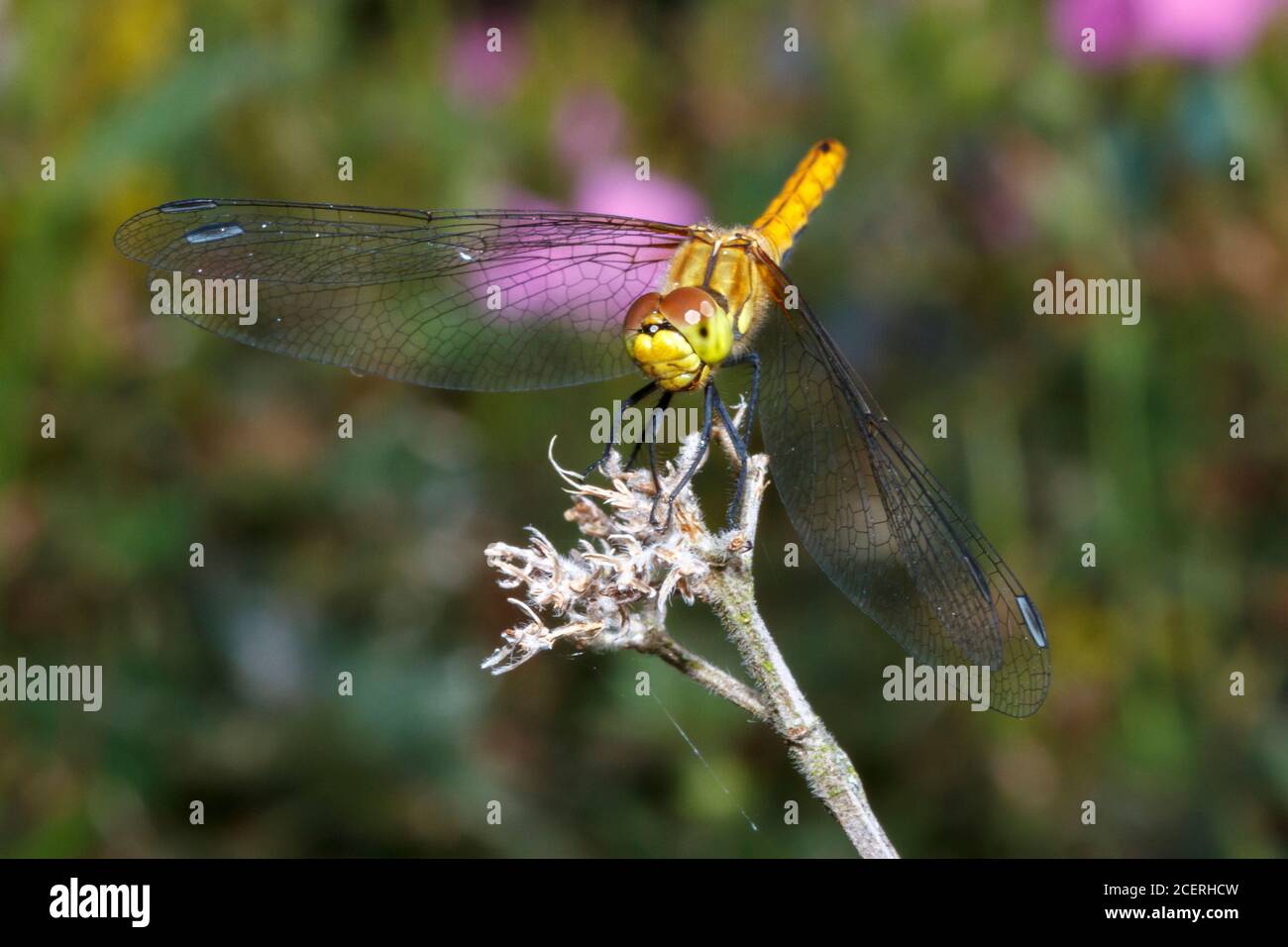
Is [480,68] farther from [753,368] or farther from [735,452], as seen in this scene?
[735,452]

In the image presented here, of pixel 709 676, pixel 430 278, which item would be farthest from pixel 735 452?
pixel 430 278

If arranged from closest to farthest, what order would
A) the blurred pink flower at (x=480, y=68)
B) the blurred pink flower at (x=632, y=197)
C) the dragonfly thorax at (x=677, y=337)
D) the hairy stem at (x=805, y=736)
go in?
the hairy stem at (x=805, y=736), the dragonfly thorax at (x=677, y=337), the blurred pink flower at (x=632, y=197), the blurred pink flower at (x=480, y=68)

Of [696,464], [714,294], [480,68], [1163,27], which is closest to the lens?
[696,464]

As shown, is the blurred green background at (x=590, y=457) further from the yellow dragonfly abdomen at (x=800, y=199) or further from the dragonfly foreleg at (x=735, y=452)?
the dragonfly foreleg at (x=735, y=452)

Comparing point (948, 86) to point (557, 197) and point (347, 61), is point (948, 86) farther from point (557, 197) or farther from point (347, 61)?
point (347, 61)

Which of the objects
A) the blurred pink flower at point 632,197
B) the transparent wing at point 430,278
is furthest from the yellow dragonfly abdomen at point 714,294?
the blurred pink flower at point 632,197

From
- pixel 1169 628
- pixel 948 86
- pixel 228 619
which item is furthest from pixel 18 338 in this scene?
pixel 1169 628

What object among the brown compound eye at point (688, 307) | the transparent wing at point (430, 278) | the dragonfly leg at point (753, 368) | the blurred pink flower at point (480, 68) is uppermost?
the blurred pink flower at point (480, 68)

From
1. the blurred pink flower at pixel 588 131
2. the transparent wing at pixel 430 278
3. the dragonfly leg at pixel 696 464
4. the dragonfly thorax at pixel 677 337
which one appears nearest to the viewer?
the dragonfly leg at pixel 696 464
